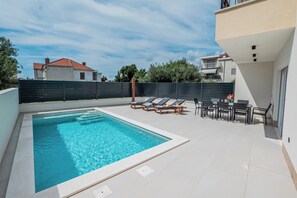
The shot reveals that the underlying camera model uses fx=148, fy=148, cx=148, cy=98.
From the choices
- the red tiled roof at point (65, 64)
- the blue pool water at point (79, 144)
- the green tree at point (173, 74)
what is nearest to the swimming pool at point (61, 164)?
the blue pool water at point (79, 144)

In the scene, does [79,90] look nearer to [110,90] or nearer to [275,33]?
[110,90]

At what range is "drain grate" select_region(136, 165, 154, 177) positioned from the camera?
2.79 metres

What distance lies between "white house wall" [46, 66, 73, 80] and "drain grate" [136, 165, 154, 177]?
27.8 m

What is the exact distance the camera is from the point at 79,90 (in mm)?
11383

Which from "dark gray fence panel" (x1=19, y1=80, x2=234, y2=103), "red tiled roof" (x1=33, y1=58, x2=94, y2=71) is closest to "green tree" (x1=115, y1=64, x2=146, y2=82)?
"red tiled roof" (x1=33, y1=58, x2=94, y2=71)

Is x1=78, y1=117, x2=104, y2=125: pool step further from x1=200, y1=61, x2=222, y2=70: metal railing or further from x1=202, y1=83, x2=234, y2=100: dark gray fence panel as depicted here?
x1=200, y1=61, x2=222, y2=70: metal railing

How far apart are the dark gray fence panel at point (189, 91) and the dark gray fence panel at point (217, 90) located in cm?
48

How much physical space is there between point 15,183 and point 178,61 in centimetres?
2756

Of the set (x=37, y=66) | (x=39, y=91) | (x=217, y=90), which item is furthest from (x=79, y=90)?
(x=37, y=66)

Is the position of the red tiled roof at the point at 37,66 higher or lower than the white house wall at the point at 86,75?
higher

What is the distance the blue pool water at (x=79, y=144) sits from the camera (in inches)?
138

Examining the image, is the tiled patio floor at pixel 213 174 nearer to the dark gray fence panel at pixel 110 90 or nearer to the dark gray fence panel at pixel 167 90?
the dark gray fence panel at pixel 167 90

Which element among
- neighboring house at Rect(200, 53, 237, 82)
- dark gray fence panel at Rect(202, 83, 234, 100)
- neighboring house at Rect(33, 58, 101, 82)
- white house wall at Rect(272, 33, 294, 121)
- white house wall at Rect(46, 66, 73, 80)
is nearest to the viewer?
white house wall at Rect(272, 33, 294, 121)

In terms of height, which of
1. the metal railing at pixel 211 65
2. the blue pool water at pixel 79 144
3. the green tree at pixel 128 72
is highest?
the metal railing at pixel 211 65
